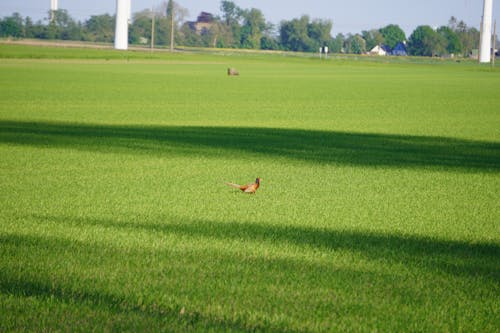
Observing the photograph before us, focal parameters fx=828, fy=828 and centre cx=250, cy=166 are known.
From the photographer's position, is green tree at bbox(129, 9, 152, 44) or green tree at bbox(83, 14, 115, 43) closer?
green tree at bbox(83, 14, 115, 43)

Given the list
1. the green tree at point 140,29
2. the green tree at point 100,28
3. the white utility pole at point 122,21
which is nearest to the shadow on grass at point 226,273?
the white utility pole at point 122,21

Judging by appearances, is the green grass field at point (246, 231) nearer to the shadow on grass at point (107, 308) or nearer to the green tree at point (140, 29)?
the shadow on grass at point (107, 308)

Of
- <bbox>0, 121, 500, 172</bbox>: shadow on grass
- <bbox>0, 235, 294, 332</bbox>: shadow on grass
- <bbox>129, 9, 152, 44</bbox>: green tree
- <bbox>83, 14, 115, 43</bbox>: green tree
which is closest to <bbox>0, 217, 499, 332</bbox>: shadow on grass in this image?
<bbox>0, 235, 294, 332</bbox>: shadow on grass

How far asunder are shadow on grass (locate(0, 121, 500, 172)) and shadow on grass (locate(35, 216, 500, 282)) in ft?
19.8

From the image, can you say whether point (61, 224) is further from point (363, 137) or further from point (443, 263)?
point (363, 137)

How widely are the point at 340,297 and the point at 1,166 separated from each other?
26.5 ft

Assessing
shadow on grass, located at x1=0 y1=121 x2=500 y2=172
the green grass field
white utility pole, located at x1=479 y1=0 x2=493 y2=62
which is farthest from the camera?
white utility pole, located at x1=479 y1=0 x2=493 y2=62

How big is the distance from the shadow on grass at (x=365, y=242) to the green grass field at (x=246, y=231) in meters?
0.03

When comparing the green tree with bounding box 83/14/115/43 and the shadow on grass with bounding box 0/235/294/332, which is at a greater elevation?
the green tree with bounding box 83/14/115/43

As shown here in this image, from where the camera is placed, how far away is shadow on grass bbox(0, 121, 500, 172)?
1487cm

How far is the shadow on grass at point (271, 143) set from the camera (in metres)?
14.9

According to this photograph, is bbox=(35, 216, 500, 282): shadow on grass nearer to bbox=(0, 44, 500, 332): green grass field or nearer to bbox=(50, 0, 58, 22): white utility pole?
bbox=(0, 44, 500, 332): green grass field

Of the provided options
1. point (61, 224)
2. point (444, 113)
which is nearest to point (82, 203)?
point (61, 224)

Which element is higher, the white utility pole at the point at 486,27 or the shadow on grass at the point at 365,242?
the white utility pole at the point at 486,27
